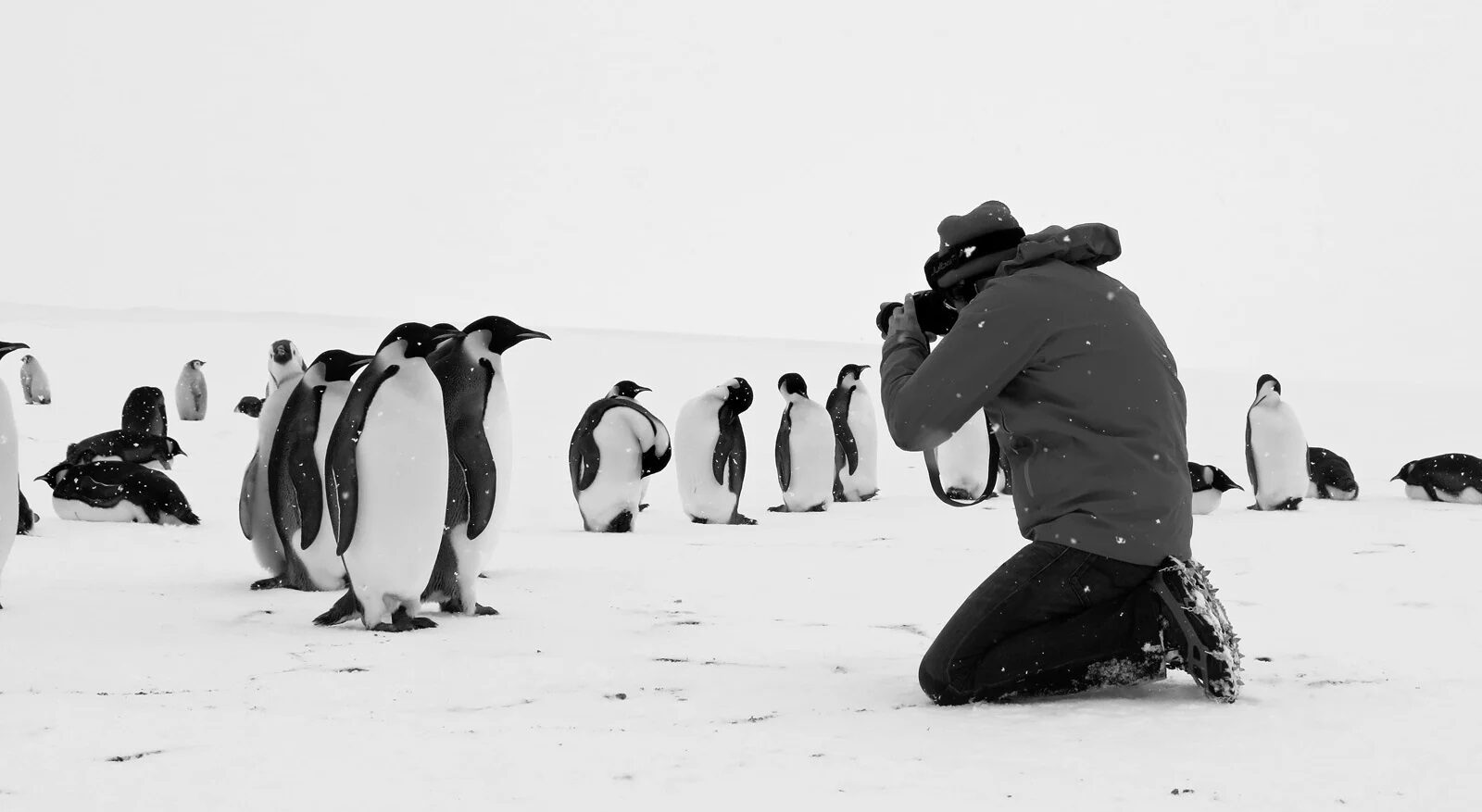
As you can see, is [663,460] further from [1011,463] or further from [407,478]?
[1011,463]

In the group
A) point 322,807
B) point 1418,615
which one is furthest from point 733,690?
point 1418,615

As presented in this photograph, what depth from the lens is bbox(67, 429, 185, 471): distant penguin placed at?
898 centimetres

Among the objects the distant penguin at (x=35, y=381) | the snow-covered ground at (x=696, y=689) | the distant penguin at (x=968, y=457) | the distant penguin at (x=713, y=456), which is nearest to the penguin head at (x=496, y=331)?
the snow-covered ground at (x=696, y=689)

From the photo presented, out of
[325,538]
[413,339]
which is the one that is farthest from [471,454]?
[325,538]


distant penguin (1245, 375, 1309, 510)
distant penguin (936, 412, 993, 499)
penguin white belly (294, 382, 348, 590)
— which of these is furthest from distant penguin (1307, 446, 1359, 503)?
penguin white belly (294, 382, 348, 590)

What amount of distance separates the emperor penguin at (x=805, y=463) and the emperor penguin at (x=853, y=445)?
0.88 m

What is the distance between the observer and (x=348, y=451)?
4.19 metres

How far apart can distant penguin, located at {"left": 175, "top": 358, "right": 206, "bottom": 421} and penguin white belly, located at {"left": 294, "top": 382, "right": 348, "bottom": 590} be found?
12252 millimetres

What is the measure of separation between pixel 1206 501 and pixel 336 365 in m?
6.35

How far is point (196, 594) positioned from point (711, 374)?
Answer: 54.4ft

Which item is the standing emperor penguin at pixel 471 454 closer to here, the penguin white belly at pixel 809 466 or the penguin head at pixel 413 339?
the penguin head at pixel 413 339

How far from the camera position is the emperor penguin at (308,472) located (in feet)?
14.9

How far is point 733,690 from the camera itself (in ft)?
10.2

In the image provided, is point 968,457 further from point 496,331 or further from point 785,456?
point 496,331
